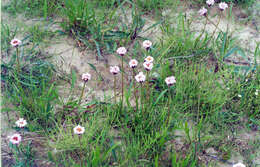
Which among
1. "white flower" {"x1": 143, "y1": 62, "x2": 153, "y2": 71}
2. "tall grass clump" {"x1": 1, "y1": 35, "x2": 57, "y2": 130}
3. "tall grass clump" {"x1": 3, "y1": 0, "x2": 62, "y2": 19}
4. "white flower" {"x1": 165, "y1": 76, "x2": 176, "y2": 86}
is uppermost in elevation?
"tall grass clump" {"x1": 3, "y1": 0, "x2": 62, "y2": 19}

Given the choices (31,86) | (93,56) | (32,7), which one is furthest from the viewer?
(32,7)

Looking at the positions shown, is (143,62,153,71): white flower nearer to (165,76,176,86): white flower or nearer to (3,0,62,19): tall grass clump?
(165,76,176,86): white flower

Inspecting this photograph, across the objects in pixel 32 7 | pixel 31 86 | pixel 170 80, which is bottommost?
pixel 31 86

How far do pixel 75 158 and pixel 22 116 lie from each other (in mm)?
470

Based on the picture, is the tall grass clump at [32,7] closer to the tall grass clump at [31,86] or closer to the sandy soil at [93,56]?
the sandy soil at [93,56]

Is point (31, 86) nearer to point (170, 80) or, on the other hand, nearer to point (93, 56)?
point (93, 56)

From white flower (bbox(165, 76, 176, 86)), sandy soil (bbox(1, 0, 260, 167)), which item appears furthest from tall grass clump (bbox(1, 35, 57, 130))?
white flower (bbox(165, 76, 176, 86))

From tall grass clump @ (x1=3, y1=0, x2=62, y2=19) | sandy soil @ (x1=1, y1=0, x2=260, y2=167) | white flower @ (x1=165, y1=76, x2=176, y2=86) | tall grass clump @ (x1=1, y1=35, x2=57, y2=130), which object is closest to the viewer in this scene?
white flower @ (x1=165, y1=76, x2=176, y2=86)

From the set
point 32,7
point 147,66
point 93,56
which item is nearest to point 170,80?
point 147,66

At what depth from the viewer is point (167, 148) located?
198cm

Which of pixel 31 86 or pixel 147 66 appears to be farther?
pixel 31 86

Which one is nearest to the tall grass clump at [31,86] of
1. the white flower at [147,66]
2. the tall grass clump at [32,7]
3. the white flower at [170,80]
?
the tall grass clump at [32,7]

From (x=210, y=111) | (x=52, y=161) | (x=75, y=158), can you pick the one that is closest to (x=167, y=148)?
(x=210, y=111)

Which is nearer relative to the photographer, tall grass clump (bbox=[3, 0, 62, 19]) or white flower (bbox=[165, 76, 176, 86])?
white flower (bbox=[165, 76, 176, 86])
